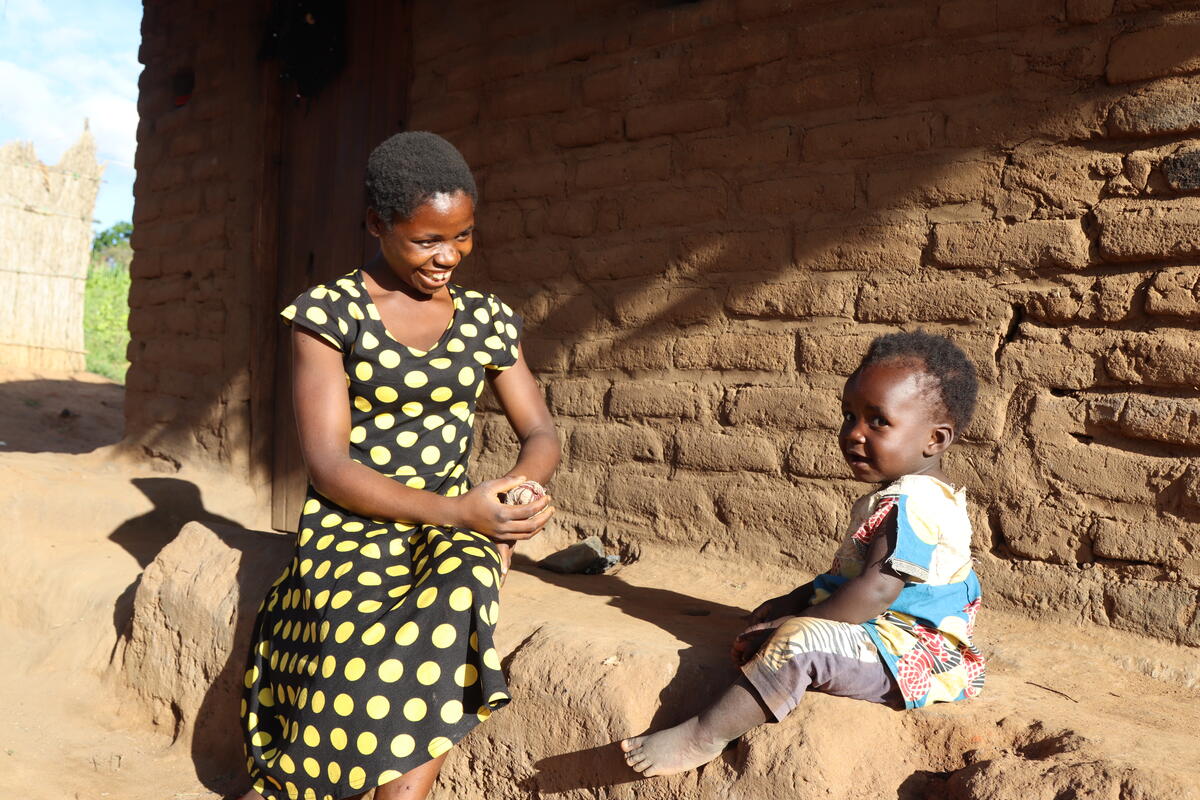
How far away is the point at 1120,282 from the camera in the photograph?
2834 millimetres

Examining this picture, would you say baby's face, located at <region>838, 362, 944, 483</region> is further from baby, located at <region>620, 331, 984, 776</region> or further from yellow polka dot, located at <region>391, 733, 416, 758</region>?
yellow polka dot, located at <region>391, 733, 416, 758</region>

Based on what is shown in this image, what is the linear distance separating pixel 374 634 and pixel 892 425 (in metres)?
1.24

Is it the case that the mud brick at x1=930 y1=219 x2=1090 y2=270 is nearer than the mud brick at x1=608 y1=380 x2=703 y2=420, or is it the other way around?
the mud brick at x1=930 y1=219 x2=1090 y2=270

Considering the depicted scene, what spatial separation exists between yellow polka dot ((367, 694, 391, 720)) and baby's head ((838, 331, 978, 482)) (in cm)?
115

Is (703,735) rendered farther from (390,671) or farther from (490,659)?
(390,671)

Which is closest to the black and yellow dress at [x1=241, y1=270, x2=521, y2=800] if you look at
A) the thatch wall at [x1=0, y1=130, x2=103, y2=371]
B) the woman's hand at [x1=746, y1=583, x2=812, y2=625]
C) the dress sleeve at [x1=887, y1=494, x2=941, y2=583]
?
the woman's hand at [x1=746, y1=583, x2=812, y2=625]

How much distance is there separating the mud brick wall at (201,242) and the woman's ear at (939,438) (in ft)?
12.6

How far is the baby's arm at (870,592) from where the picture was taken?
2.18 meters

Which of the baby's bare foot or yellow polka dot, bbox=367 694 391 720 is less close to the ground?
yellow polka dot, bbox=367 694 391 720

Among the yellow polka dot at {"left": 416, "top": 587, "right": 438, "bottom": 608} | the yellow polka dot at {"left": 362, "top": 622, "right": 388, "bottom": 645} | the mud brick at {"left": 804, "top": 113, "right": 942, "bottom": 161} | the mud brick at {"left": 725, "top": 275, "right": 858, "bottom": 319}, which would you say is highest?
the mud brick at {"left": 804, "top": 113, "right": 942, "bottom": 161}

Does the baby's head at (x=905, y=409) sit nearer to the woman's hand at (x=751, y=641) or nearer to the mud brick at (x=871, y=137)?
the woman's hand at (x=751, y=641)

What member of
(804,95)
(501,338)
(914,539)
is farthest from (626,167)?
(914,539)

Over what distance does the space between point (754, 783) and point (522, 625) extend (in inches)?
33.2

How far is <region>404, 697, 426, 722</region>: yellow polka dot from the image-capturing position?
2236mm
